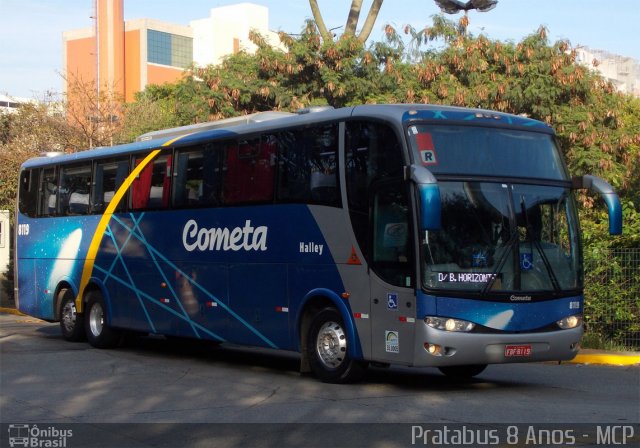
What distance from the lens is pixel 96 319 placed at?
18.2 m

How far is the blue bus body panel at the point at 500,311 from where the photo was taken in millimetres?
11305

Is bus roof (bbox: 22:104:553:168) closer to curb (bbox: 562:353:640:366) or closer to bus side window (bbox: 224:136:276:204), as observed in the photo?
bus side window (bbox: 224:136:276:204)

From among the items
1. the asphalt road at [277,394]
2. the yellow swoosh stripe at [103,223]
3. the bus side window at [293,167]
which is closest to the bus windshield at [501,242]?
the asphalt road at [277,394]

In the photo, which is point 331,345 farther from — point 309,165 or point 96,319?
point 96,319

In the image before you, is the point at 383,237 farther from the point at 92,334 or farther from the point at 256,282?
the point at 92,334

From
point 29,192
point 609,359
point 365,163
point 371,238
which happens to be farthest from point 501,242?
point 29,192

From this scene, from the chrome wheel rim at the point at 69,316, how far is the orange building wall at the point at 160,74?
78.7 meters

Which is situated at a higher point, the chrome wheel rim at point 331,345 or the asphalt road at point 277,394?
the chrome wheel rim at point 331,345

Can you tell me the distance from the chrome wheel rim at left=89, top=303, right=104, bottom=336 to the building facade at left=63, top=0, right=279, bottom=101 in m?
67.8

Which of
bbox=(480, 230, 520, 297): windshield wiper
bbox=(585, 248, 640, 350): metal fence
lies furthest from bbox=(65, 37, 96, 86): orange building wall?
bbox=(480, 230, 520, 297): windshield wiper

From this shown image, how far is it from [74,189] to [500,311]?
10.2 meters

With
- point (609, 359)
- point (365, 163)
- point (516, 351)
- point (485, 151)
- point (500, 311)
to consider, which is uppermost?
point (485, 151)

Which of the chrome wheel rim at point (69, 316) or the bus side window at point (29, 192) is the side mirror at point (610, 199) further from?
the bus side window at point (29, 192)

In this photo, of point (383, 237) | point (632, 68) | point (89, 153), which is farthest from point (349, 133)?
point (632, 68)
